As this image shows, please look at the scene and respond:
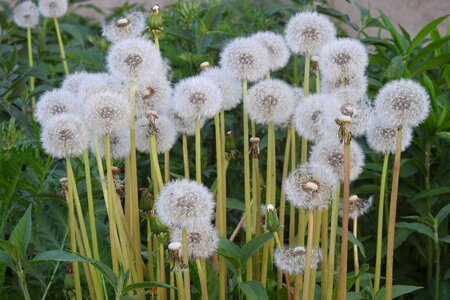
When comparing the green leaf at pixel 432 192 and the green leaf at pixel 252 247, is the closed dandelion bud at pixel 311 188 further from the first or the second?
the green leaf at pixel 432 192

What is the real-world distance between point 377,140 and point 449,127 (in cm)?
70

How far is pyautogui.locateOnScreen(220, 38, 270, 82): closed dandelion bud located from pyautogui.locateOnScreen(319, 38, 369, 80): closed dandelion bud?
0.47 ft

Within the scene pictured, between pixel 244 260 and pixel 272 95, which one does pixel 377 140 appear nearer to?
pixel 272 95

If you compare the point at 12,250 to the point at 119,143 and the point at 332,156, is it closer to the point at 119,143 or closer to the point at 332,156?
the point at 119,143

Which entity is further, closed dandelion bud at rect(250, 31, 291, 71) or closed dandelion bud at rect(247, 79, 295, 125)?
Answer: closed dandelion bud at rect(250, 31, 291, 71)

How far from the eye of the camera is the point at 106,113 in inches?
64.0

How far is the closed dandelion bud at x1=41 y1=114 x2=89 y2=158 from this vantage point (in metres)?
1.64

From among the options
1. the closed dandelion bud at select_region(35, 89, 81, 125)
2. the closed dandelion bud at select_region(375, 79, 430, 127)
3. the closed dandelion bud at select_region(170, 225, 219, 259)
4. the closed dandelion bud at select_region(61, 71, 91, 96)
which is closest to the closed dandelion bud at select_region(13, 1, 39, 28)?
the closed dandelion bud at select_region(61, 71, 91, 96)

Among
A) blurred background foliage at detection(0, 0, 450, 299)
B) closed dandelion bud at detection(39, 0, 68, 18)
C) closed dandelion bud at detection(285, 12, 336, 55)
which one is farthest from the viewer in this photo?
closed dandelion bud at detection(39, 0, 68, 18)

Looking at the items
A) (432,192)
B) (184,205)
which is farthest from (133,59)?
(432,192)

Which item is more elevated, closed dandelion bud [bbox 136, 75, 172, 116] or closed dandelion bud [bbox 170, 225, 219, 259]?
closed dandelion bud [bbox 136, 75, 172, 116]

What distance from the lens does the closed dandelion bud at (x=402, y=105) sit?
1587mm

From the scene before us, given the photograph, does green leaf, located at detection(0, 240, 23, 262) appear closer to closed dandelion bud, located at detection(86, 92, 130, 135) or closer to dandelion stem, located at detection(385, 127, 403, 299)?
closed dandelion bud, located at detection(86, 92, 130, 135)

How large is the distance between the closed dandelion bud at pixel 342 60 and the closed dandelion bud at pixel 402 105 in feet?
0.36
